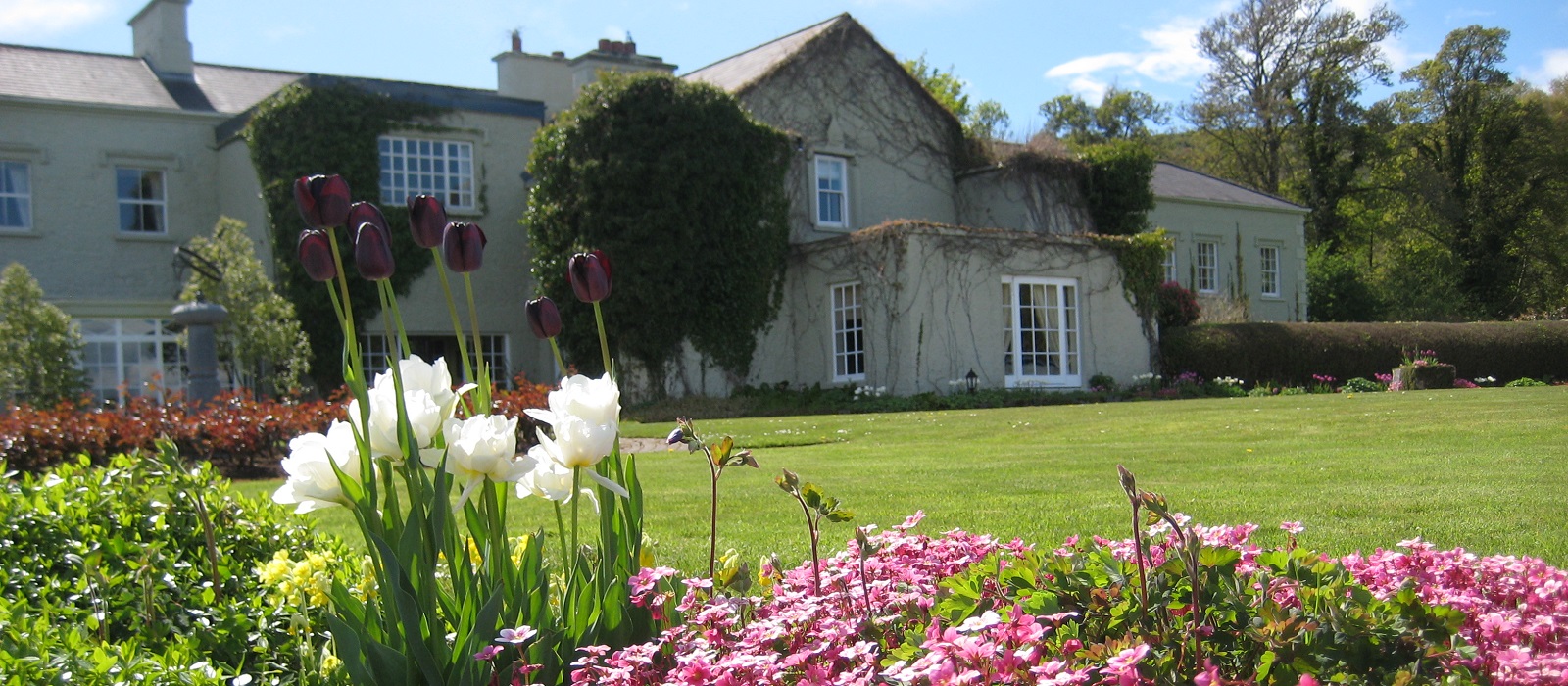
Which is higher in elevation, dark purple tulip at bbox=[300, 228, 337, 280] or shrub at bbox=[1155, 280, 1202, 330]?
shrub at bbox=[1155, 280, 1202, 330]

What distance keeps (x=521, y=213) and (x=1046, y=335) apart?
30.4 ft

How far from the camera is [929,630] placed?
1.79 m

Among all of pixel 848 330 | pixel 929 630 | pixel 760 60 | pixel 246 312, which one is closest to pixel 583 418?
pixel 929 630

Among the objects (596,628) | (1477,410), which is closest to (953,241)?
(1477,410)

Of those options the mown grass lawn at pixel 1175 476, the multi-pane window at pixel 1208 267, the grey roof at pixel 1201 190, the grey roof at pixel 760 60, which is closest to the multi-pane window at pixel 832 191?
the grey roof at pixel 760 60

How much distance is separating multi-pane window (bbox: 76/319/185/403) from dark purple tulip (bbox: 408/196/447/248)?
18307 mm

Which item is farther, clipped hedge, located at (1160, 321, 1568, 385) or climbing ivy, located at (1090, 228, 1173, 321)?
clipped hedge, located at (1160, 321, 1568, 385)

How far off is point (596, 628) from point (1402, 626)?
1.41 meters

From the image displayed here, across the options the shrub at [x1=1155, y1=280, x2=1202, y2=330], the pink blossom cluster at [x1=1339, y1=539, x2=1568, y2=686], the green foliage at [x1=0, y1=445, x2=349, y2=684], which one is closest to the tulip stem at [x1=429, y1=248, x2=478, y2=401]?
the green foliage at [x1=0, y1=445, x2=349, y2=684]

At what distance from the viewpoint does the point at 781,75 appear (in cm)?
2023

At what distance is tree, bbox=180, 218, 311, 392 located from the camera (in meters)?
15.8

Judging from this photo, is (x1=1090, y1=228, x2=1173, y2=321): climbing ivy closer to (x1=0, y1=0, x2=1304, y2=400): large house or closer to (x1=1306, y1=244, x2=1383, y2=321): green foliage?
(x1=0, y1=0, x2=1304, y2=400): large house

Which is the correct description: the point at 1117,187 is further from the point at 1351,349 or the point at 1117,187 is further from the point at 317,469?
the point at 317,469

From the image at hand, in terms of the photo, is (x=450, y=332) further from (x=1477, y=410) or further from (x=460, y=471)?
(x=460, y=471)
